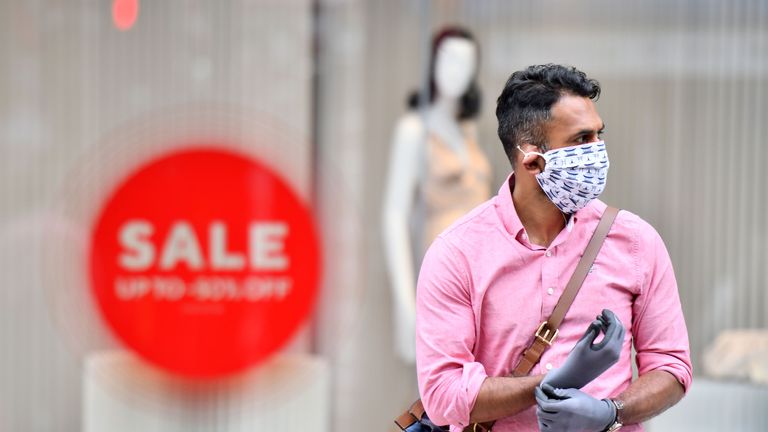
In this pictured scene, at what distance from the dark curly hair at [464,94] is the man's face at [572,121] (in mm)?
2515

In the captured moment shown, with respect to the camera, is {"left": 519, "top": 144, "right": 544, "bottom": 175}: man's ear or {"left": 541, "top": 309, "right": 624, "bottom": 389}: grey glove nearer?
{"left": 541, "top": 309, "right": 624, "bottom": 389}: grey glove

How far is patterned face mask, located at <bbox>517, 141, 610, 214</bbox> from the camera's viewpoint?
7.19ft

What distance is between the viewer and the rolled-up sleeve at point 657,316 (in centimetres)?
221

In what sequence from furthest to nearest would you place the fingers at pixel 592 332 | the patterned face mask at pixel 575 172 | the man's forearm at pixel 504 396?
1. the patterned face mask at pixel 575 172
2. the man's forearm at pixel 504 396
3. the fingers at pixel 592 332

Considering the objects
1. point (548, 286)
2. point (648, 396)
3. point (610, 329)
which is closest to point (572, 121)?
point (548, 286)

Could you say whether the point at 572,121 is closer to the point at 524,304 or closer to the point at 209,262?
the point at 524,304

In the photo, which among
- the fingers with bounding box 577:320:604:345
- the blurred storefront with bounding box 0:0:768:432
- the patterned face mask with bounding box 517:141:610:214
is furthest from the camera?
the blurred storefront with bounding box 0:0:768:432

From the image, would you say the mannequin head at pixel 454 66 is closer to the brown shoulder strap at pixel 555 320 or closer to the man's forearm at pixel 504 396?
the brown shoulder strap at pixel 555 320

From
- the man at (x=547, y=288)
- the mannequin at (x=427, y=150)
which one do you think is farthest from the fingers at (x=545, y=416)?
the mannequin at (x=427, y=150)

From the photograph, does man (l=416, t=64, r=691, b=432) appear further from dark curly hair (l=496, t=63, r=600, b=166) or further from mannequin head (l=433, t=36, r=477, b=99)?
mannequin head (l=433, t=36, r=477, b=99)

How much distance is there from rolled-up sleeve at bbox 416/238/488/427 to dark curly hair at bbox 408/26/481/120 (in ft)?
8.31

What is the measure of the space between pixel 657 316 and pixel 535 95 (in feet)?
1.60

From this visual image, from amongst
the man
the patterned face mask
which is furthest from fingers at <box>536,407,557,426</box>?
the patterned face mask

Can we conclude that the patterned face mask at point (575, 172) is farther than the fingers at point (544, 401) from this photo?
Yes
